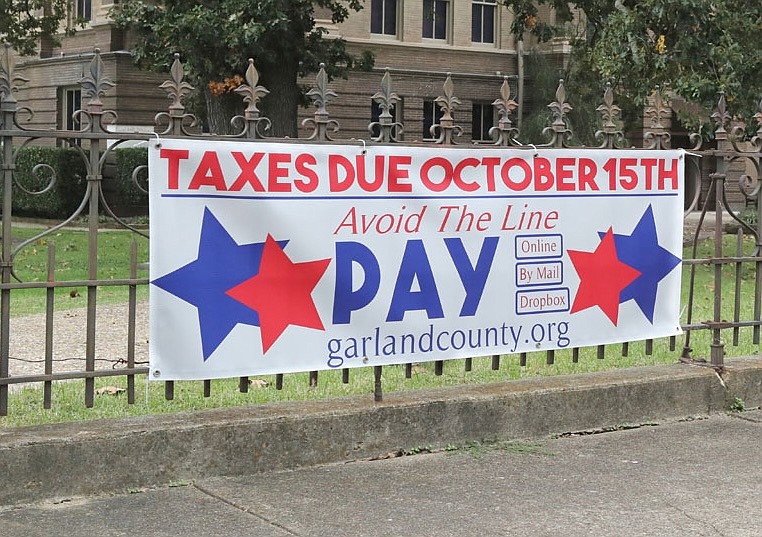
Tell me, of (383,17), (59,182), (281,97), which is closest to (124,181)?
(59,182)

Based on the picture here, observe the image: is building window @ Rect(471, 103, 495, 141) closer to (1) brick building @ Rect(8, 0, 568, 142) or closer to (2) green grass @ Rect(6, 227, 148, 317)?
(1) brick building @ Rect(8, 0, 568, 142)

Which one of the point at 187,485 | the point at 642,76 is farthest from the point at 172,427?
the point at 642,76

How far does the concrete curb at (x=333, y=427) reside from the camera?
16.3ft

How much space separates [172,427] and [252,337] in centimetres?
58

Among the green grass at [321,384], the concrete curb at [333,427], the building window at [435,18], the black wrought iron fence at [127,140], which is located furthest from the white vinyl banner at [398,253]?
the building window at [435,18]

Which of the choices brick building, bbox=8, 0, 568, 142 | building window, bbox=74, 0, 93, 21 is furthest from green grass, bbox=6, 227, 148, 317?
building window, bbox=74, 0, 93, 21

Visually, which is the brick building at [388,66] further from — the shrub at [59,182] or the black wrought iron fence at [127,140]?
the black wrought iron fence at [127,140]

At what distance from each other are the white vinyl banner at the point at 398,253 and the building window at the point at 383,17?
2857 centimetres

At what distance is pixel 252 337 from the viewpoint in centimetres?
553

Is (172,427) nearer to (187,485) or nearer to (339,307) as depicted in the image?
(187,485)

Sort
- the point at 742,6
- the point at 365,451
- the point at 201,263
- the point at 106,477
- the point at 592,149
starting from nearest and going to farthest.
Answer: the point at 106,477
the point at 201,263
the point at 365,451
the point at 592,149
the point at 742,6

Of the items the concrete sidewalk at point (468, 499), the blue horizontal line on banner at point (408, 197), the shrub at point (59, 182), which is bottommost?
the concrete sidewalk at point (468, 499)

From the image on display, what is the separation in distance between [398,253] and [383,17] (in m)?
29.8

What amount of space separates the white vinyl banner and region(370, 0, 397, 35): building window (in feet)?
93.7
